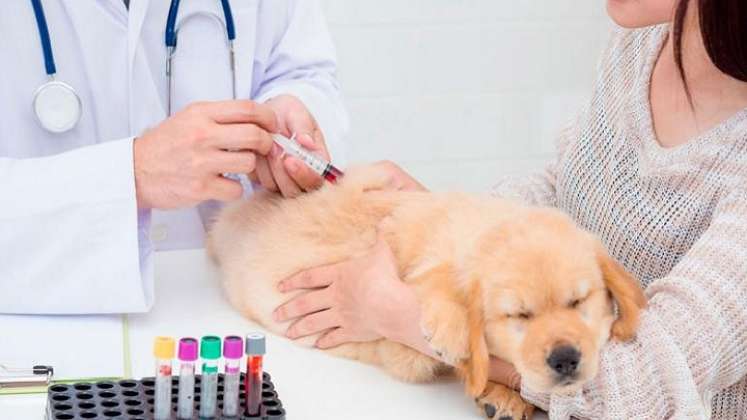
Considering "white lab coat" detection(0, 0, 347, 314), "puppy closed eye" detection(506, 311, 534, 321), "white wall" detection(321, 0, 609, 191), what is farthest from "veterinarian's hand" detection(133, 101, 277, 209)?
"white wall" detection(321, 0, 609, 191)

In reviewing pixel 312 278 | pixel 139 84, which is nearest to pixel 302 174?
pixel 312 278

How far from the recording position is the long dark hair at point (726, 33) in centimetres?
121

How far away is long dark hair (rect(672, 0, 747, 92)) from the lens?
121 cm

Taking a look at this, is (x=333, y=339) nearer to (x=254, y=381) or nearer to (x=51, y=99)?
(x=254, y=381)

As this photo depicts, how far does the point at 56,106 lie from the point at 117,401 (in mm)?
721

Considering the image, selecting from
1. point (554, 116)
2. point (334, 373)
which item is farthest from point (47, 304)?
point (554, 116)

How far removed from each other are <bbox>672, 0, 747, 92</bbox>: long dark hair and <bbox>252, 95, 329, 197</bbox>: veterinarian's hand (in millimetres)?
576

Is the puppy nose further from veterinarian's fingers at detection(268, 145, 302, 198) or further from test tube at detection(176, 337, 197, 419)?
veterinarian's fingers at detection(268, 145, 302, 198)

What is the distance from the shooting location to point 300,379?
125 centimetres

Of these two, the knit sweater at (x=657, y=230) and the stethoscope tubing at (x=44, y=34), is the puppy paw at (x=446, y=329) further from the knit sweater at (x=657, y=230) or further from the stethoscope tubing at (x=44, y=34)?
the stethoscope tubing at (x=44, y=34)

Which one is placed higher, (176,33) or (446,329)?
(176,33)

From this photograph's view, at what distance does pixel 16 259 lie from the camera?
1404mm

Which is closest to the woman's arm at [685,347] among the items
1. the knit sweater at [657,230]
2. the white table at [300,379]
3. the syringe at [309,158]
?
the knit sweater at [657,230]

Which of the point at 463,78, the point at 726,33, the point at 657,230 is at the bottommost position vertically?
the point at 463,78
